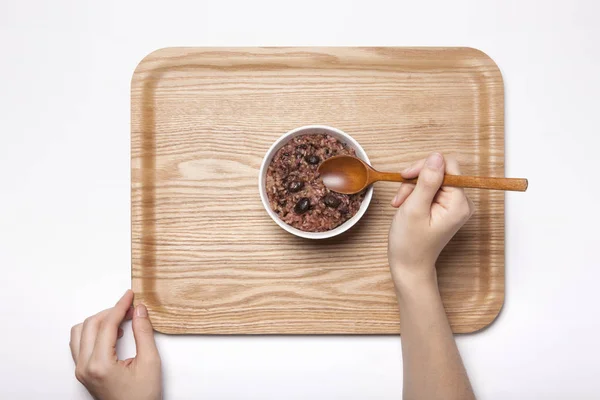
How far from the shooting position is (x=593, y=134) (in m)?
1.32

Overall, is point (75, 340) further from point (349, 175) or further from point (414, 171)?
point (414, 171)

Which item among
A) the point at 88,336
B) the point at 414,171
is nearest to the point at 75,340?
the point at 88,336

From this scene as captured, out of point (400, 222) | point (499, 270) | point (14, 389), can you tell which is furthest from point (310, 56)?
point (14, 389)

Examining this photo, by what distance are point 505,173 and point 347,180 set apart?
46 centimetres

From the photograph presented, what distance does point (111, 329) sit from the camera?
48.8 inches

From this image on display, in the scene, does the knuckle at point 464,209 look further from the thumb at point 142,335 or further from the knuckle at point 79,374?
the knuckle at point 79,374

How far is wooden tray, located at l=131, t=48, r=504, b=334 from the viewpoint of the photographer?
4.11 ft

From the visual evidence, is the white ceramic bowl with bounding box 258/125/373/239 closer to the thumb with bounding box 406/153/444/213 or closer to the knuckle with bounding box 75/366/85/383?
the thumb with bounding box 406/153/444/213

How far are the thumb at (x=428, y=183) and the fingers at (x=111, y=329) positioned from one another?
0.76 meters

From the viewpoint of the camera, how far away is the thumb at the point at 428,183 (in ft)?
3.49

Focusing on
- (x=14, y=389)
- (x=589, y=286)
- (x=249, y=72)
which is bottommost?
(x=14, y=389)

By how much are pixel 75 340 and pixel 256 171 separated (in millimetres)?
651

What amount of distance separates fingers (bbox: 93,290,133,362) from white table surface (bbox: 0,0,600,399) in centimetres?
6

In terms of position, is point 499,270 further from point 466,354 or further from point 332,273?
point 332,273
